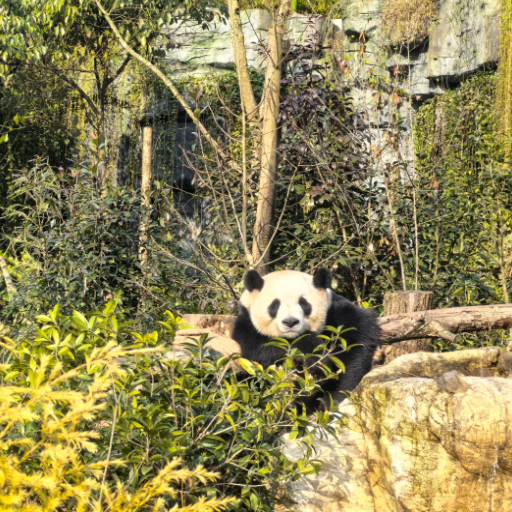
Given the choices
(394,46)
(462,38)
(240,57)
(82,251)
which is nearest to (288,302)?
(82,251)

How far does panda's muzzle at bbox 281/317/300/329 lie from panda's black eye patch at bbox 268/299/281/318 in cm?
13

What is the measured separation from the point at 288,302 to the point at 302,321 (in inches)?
5.9

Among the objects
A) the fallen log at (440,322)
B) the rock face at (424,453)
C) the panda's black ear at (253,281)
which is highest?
the panda's black ear at (253,281)

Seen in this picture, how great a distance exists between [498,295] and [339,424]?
3107 millimetres

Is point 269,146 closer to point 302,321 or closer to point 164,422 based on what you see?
point 302,321

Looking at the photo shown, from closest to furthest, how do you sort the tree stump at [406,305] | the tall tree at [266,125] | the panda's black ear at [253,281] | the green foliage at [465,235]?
1. the panda's black ear at [253,281]
2. the tree stump at [406,305]
3. the tall tree at [266,125]
4. the green foliage at [465,235]

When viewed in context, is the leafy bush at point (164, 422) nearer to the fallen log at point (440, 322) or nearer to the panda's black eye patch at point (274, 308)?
the panda's black eye patch at point (274, 308)

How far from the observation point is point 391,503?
3.25m

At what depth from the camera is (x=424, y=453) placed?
3.02 metres

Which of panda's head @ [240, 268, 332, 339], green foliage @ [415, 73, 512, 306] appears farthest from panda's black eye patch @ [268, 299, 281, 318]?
green foliage @ [415, 73, 512, 306]

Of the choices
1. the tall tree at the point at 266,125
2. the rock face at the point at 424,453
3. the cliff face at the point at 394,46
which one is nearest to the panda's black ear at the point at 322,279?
the rock face at the point at 424,453

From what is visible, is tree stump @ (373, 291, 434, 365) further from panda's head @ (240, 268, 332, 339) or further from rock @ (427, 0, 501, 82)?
rock @ (427, 0, 501, 82)

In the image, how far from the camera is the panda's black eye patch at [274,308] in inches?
154

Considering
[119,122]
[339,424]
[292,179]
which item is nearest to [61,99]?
[119,122]
